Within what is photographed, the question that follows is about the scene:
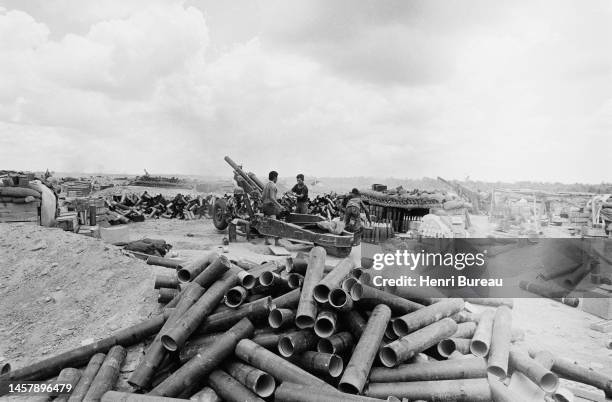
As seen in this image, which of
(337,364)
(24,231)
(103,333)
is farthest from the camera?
(24,231)

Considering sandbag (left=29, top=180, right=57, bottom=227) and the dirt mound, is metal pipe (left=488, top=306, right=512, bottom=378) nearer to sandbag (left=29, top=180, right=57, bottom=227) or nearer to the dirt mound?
the dirt mound

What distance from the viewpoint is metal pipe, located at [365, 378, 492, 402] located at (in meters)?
3.34

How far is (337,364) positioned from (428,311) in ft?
4.07

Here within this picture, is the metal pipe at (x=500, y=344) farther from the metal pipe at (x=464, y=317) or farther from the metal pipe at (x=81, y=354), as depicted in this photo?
the metal pipe at (x=81, y=354)

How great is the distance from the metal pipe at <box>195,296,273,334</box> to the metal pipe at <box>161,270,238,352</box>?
11cm

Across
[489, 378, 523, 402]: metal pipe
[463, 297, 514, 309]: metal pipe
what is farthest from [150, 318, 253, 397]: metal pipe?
[463, 297, 514, 309]: metal pipe

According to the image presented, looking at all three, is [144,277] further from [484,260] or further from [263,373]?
[484,260]

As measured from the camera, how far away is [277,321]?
3980 mm

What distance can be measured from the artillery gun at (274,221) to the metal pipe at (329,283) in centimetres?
522

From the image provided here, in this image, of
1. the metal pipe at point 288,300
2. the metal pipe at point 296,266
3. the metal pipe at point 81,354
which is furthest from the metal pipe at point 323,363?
the metal pipe at point 81,354

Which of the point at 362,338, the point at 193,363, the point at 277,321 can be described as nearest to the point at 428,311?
the point at 362,338

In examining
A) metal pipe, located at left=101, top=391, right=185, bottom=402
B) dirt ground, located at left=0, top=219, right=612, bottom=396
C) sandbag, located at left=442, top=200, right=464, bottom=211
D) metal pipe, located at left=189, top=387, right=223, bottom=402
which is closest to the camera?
metal pipe, located at left=101, top=391, right=185, bottom=402

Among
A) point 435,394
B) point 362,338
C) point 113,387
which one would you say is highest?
point 362,338

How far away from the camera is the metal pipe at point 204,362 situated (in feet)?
11.6
